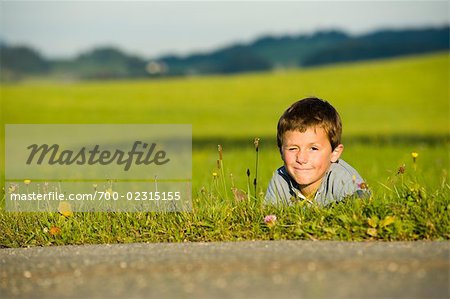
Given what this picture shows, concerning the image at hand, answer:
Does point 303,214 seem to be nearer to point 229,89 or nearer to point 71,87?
point 229,89

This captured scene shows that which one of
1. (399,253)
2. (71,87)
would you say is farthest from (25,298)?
(71,87)

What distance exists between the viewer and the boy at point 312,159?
237 inches

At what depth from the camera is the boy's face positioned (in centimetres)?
602

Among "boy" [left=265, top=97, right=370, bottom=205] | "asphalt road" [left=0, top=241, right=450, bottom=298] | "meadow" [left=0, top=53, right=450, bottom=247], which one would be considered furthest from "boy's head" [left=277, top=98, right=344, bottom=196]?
"asphalt road" [left=0, top=241, right=450, bottom=298]

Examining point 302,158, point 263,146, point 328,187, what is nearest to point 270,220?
point 302,158

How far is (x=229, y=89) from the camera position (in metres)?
52.5

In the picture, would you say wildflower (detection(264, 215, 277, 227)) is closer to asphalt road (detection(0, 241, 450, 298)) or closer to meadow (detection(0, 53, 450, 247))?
meadow (detection(0, 53, 450, 247))

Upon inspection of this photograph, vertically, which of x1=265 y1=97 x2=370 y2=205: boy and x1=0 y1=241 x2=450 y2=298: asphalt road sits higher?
x1=265 y1=97 x2=370 y2=205: boy

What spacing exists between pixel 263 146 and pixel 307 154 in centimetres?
1372

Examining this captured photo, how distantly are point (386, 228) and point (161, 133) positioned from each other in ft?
78.7

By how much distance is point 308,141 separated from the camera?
6.09 metres

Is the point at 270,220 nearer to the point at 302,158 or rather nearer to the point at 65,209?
the point at 302,158

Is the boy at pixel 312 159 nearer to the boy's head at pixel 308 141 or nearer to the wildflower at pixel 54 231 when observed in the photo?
the boy's head at pixel 308 141

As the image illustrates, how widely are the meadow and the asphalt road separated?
0.32 m
